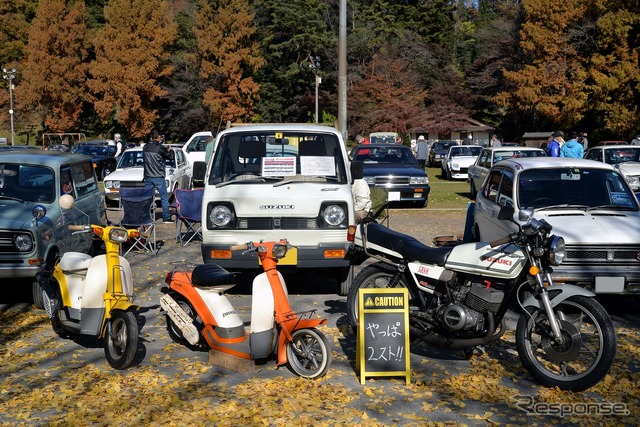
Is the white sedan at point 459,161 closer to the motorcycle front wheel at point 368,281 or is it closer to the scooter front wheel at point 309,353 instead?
the motorcycle front wheel at point 368,281

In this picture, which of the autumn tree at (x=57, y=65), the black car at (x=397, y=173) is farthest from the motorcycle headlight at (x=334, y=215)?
the autumn tree at (x=57, y=65)

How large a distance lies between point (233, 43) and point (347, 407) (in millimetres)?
48495

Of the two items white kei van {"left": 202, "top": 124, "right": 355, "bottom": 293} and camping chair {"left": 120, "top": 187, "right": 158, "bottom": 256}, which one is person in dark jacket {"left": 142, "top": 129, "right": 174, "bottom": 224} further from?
white kei van {"left": 202, "top": 124, "right": 355, "bottom": 293}

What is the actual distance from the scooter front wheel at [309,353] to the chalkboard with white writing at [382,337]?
0.99 feet

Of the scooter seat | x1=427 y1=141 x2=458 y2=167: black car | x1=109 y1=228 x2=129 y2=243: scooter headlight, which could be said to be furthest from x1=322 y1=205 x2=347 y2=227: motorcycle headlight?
x1=427 y1=141 x2=458 y2=167: black car

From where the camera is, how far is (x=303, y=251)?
8.30 m

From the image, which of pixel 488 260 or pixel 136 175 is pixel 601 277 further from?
pixel 136 175

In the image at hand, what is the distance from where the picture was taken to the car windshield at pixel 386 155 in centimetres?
2014

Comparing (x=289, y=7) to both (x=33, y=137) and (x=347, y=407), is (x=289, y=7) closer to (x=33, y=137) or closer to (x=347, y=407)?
(x=33, y=137)

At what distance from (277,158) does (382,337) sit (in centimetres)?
376

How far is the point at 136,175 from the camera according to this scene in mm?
19125

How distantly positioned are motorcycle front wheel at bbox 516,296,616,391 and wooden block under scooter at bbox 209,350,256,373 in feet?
7.55

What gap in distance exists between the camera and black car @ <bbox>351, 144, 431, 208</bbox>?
18719 mm

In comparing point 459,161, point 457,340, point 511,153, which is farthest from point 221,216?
point 459,161
